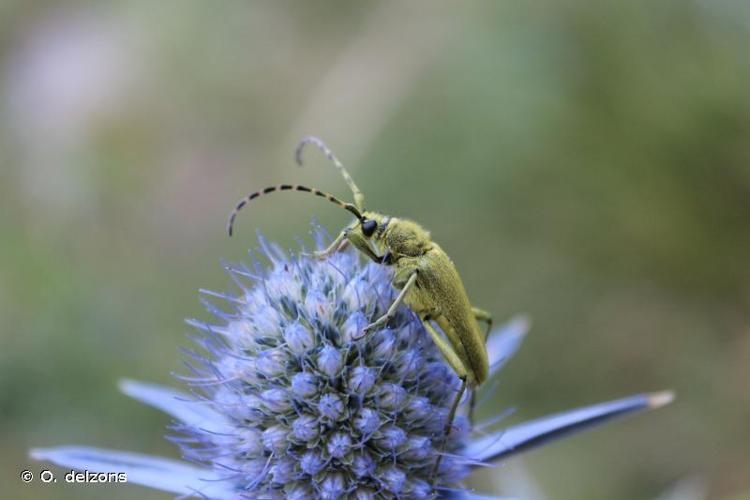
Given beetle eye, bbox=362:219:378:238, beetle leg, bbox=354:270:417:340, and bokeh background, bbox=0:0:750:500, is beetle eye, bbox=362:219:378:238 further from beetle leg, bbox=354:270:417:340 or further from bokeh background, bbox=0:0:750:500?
bokeh background, bbox=0:0:750:500

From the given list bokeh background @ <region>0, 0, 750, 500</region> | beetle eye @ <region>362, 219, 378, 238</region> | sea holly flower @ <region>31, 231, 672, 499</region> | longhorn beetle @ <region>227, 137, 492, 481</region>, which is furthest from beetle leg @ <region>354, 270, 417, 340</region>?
bokeh background @ <region>0, 0, 750, 500</region>

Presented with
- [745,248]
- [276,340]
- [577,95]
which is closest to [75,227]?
[276,340]

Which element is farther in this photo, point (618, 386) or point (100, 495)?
point (618, 386)

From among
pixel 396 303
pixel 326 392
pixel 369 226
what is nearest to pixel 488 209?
pixel 369 226

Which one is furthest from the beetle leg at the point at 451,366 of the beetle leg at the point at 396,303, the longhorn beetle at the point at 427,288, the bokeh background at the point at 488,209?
the bokeh background at the point at 488,209

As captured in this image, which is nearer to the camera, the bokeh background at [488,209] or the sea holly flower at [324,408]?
the sea holly flower at [324,408]

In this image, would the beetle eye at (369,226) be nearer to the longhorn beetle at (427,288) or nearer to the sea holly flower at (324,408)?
the longhorn beetle at (427,288)

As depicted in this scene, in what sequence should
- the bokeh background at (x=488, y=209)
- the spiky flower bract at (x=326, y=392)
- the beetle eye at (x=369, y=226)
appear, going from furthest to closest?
the bokeh background at (x=488, y=209)
the beetle eye at (x=369, y=226)
the spiky flower bract at (x=326, y=392)

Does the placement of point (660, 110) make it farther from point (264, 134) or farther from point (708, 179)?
point (264, 134)
